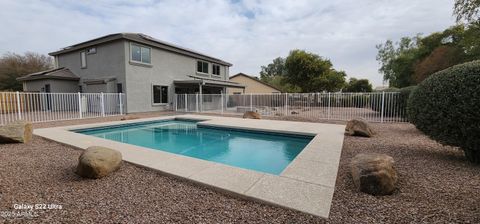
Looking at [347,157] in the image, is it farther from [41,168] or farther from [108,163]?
[41,168]

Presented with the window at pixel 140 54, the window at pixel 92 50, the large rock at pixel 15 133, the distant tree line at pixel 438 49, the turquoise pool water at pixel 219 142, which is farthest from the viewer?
the window at pixel 92 50

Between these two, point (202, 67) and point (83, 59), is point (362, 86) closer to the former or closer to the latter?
point (202, 67)

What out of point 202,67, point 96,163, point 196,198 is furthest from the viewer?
point 202,67

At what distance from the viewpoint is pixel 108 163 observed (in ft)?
13.3

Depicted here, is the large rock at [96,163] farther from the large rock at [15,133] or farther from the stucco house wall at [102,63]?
the stucco house wall at [102,63]

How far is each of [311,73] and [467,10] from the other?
46.0 feet

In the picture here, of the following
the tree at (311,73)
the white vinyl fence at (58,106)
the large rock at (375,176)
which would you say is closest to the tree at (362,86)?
the tree at (311,73)

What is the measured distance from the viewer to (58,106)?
519 inches

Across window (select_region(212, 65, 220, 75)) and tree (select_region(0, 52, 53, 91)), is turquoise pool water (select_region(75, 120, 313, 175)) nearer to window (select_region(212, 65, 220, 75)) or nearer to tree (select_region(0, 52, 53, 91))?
window (select_region(212, 65, 220, 75))

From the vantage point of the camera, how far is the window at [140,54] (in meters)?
16.0

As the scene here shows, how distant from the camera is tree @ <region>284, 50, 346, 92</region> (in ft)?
88.5

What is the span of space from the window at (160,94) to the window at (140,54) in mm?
2290

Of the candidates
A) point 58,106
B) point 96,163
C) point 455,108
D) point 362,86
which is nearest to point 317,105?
point 455,108

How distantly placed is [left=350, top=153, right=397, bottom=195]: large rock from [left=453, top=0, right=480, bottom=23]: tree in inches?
809
